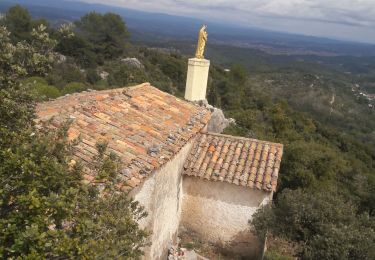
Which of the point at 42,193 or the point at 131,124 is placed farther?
the point at 131,124

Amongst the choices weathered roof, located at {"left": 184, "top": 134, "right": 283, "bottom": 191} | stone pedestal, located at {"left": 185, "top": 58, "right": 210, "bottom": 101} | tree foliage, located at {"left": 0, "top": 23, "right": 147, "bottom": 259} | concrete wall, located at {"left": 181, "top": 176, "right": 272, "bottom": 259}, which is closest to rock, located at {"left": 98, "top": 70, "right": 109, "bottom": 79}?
stone pedestal, located at {"left": 185, "top": 58, "right": 210, "bottom": 101}

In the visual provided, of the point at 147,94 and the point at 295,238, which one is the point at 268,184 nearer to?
the point at 295,238

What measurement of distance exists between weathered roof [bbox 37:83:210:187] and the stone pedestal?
11.5ft

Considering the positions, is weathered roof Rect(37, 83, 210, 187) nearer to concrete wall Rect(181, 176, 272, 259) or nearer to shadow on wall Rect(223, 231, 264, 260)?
concrete wall Rect(181, 176, 272, 259)

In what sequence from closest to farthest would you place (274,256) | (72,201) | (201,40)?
(72,201) < (274,256) < (201,40)

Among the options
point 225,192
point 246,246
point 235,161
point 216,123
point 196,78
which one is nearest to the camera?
point 225,192

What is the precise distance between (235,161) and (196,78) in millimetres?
5398

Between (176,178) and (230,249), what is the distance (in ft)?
10.5

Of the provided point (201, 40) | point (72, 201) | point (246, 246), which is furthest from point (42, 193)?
point (201, 40)

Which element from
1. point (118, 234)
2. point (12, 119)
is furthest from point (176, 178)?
point (12, 119)

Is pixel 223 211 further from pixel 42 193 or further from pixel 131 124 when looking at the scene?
pixel 42 193

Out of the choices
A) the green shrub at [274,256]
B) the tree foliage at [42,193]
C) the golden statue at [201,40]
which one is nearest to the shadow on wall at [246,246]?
the green shrub at [274,256]

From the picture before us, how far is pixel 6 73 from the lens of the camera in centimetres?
492

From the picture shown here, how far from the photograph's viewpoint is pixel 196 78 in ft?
54.3
